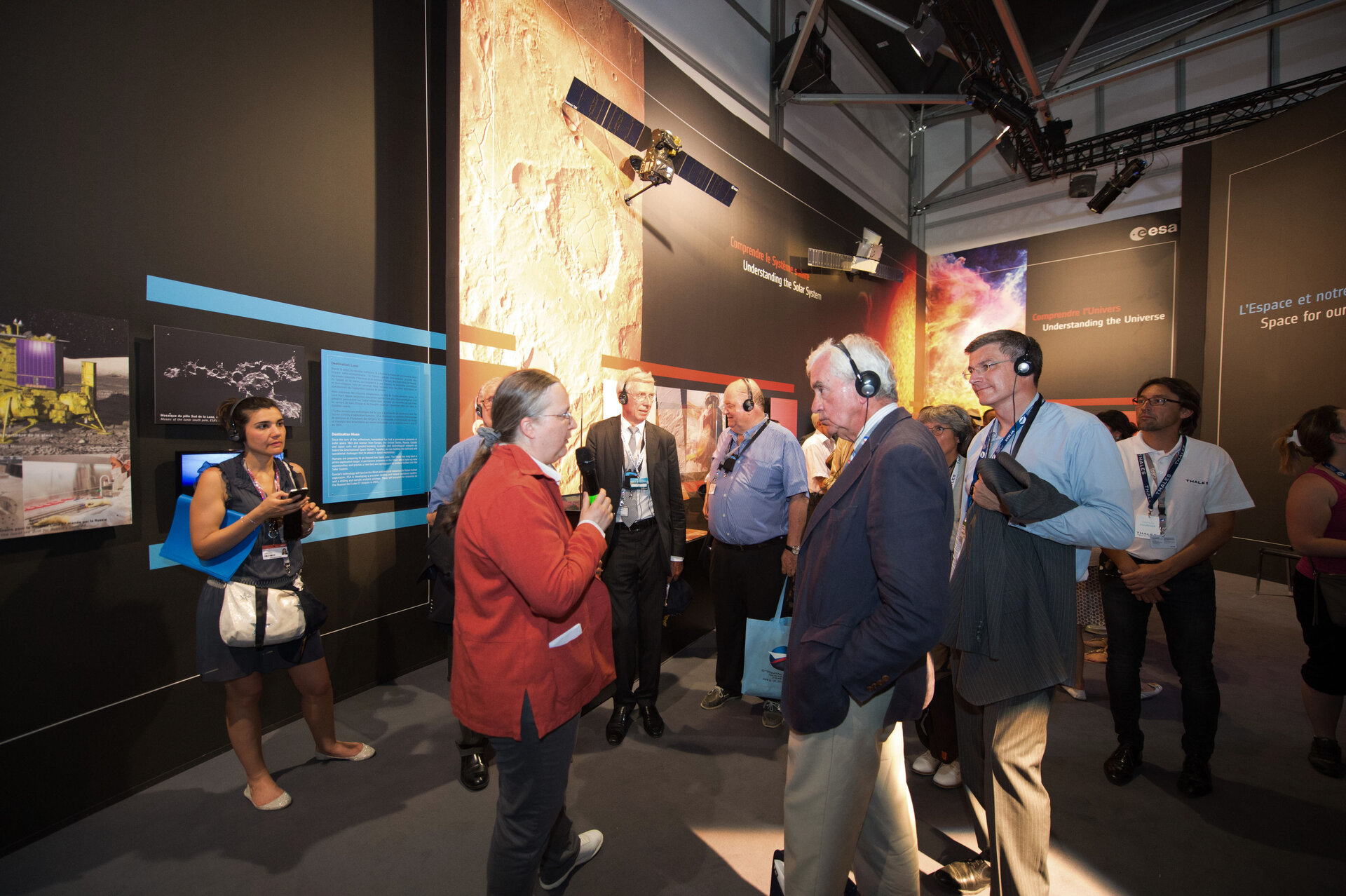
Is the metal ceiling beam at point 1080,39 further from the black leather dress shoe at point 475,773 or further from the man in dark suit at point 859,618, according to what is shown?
the black leather dress shoe at point 475,773

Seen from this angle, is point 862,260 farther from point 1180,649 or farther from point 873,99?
point 1180,649

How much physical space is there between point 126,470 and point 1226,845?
4.72 meters

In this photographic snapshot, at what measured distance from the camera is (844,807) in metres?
1.34

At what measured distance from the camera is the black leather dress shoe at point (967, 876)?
1946mm

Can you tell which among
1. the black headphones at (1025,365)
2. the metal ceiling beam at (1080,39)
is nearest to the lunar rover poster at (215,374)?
the black headphones at (1025,365)

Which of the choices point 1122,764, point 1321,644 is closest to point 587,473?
point 1122,764

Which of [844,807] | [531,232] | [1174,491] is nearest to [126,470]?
Answer: [531,232]

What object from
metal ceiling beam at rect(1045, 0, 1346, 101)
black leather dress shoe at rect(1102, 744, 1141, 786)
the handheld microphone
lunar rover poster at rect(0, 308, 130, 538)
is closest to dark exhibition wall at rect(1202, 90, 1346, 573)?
metal ceiling beam at rect(1045, 0, 1346, 101)

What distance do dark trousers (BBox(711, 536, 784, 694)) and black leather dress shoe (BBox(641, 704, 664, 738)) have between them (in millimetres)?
492

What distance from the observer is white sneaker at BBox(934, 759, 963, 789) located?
257 cm

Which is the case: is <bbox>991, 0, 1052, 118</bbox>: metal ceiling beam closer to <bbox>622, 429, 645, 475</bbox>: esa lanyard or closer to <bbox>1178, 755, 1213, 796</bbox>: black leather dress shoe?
<bbox>622, 429, 645, 475</bbox>: esa lanyard

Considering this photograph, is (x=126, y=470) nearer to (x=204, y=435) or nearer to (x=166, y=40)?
(x=204, y=435)

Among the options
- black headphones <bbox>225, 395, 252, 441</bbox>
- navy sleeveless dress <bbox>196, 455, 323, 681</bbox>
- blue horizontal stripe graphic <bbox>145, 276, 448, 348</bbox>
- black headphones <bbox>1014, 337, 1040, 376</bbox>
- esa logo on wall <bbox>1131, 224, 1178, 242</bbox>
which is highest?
esa logo on wall <bbox>1131, 224, 1178, 242</bbox>

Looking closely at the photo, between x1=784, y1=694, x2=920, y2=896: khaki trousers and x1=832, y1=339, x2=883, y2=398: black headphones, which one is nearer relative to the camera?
x1=784, y1=694, x2=920, y2=896: khaki trousers
